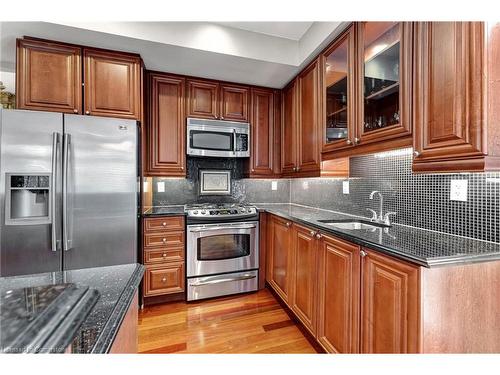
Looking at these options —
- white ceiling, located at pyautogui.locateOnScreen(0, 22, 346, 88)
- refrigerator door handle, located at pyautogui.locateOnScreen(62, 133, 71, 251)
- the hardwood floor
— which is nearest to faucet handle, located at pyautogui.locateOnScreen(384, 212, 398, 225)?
the hardwood floor

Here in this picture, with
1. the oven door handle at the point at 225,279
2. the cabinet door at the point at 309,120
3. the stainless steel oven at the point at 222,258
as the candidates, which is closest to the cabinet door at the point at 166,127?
the stainless steel oven at the point at 222,258

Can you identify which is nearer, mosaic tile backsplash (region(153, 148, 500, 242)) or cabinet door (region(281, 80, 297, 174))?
mosaic tile backsplash (region(153, 148, 500, 242))

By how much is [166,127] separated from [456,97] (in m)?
2.43

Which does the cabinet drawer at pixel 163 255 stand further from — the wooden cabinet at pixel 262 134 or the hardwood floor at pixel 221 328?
the wooden cabinet at pixel 262 134

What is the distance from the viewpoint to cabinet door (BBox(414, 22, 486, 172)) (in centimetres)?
99

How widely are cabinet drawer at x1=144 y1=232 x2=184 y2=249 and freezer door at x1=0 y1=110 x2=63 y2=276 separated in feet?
2.26

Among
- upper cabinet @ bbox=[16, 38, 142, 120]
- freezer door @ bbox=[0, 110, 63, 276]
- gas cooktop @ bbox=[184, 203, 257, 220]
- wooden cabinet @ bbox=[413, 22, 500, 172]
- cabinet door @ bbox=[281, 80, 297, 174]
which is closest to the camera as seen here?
wooden cabinet @ bbox=[413, 22, 500, 172]

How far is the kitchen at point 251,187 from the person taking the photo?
39.4 inches

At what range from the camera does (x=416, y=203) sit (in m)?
1.63

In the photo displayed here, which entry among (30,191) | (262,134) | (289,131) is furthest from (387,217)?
(30,191)

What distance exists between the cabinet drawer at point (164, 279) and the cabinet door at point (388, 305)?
5.77 feet

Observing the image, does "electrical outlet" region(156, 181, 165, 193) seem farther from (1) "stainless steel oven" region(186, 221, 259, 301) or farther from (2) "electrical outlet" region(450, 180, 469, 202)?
(2) "electrical outlet" region(450, 180, 469, 202)
